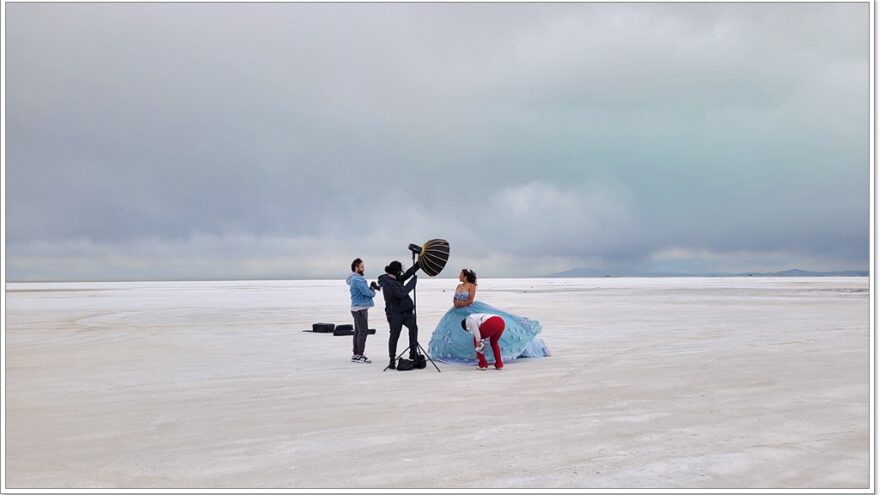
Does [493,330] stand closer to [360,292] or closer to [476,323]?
[476,323]

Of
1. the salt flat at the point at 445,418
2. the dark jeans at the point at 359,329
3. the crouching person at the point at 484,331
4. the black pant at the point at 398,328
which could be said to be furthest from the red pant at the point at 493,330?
the dark jeans at the point at 359,329

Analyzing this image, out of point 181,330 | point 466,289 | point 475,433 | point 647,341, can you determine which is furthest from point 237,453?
point 181,330

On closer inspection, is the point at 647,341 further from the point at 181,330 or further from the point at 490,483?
the point at 181,330

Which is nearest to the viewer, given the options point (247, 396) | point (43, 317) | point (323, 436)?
point (323, 436)

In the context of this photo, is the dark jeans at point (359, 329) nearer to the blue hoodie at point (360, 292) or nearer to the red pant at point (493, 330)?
the blue hoodie at point (360, 292)

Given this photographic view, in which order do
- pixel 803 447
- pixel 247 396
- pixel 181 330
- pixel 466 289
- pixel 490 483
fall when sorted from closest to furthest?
1. pixel 490 483
2. pixel 803 447
3. pixel 247 396
4. pixel 466 289
5. pixel 181 330

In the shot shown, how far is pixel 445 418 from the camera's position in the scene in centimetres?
757

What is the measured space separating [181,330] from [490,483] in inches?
696

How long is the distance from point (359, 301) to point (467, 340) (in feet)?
6.82

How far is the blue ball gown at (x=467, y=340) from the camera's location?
12.3 meters

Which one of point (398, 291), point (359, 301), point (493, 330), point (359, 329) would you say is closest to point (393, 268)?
point (398, 291)

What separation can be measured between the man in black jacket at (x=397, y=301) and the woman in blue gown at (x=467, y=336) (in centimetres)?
85

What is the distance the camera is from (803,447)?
20.1 feet

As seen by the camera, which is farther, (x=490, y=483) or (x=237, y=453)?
(x=237, y=453)
